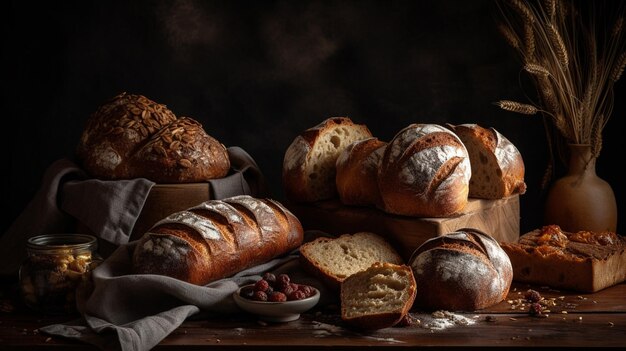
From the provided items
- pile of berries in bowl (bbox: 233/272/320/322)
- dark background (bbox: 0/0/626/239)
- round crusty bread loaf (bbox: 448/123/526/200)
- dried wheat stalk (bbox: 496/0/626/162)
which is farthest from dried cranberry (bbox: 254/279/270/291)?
dark background (bbox: 0/0/626/239)

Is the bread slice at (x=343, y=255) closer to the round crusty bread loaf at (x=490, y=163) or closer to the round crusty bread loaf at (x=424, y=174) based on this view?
the round crusty bread loaf at (x=424, y=174)

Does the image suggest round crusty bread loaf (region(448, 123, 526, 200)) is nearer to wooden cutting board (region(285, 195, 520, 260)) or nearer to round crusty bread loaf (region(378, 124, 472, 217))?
wooden cutting board (region(285, 195, 520, 260))

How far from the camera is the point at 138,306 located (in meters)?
2.75

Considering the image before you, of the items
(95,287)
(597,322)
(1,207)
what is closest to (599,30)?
(597,322)

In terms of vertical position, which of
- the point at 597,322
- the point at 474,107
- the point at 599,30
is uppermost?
the point at 599,30

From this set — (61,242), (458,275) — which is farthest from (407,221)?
(61,242)

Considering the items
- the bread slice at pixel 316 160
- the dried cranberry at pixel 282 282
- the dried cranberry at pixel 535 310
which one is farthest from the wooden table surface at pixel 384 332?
the bread slice at pixel 316 160

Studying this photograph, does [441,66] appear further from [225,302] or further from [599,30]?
[225,302]

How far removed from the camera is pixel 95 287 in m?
2.75

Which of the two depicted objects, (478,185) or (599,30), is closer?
(478,185)

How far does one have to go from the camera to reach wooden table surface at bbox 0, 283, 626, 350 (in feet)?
8.25

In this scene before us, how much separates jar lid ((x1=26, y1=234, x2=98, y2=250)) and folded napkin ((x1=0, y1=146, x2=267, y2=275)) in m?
0.23

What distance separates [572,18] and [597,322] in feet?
5.75

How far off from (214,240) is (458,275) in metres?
0.86
